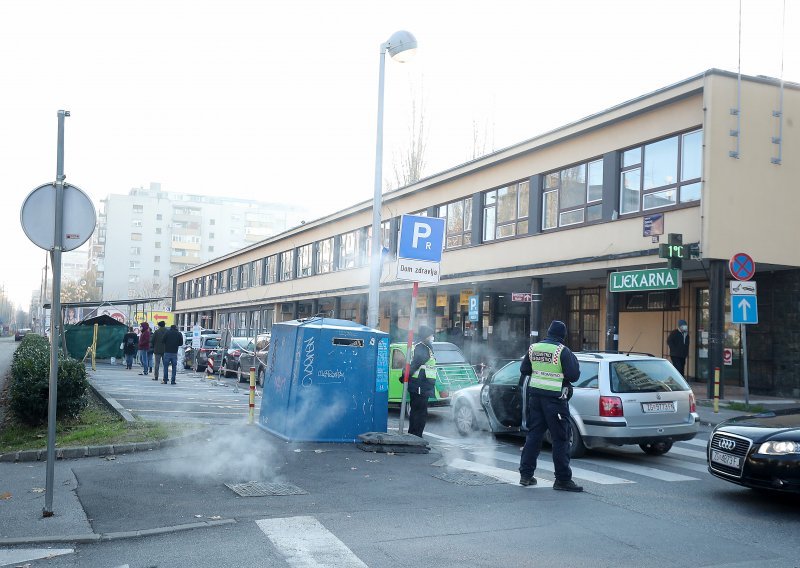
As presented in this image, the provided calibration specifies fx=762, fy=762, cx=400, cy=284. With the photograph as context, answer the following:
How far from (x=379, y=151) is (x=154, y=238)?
112504 mm

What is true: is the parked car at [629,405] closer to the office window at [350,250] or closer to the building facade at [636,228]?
the building facade at [636,228]

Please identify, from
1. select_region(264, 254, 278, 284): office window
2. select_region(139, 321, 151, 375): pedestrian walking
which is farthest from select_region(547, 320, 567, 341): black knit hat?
select_region(264, 254, 278, 284): office window

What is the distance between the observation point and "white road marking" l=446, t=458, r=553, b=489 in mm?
8570

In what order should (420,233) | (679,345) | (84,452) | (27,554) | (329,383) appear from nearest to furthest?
(27,554)
(84,452)
(329,383)
(420,233)
(679,345)

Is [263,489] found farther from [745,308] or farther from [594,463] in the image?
[745,308]

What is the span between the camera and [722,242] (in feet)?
60.4

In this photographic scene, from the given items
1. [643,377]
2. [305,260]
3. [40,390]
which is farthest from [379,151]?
[305,260]

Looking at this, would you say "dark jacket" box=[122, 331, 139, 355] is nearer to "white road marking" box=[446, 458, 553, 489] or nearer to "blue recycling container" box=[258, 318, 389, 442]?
"blue recycling container" box=[258, 318, 389, 442]

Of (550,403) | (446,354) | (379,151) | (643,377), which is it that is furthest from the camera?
(379,151)

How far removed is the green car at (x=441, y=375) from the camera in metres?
15.0

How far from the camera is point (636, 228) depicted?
20.6 metres

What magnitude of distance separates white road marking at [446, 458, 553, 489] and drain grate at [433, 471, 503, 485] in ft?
0.41

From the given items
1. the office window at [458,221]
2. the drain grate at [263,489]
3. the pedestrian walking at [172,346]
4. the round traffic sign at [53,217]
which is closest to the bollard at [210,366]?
the pedestrian walking at [172,346]

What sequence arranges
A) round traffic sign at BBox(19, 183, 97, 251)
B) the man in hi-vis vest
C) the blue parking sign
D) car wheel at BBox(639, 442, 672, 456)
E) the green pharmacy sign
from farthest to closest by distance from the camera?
the green pharmacy sign
the blue parking sign
car wheel at BBox(639, 442, 672, 456)
the man in hi-vis vest
round traffic sign at BBox(19, 183, 97, 251)
